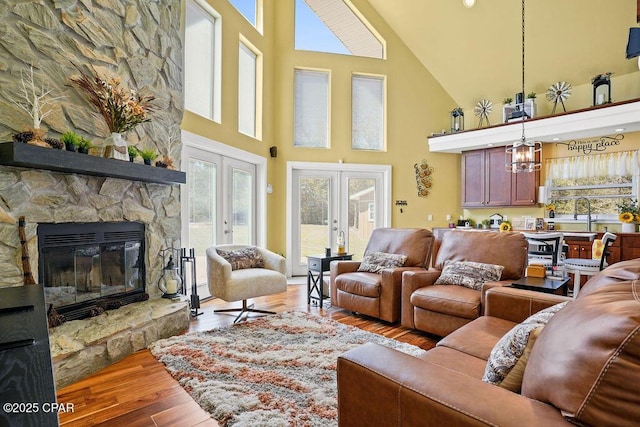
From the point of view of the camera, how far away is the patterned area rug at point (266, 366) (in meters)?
1.98

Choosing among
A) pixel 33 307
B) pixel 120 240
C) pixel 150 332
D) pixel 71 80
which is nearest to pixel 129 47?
pixel 71 80

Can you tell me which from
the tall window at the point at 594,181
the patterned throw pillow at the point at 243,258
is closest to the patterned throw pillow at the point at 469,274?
the patterned throw pillow at the point at 243,258

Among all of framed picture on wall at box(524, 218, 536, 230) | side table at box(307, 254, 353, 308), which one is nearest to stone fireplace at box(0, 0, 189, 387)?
side table at box(307, 254, 353, 308)

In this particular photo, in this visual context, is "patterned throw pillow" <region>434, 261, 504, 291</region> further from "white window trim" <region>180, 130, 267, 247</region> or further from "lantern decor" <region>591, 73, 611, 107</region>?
"lantern decor" <region>591, 73, 611, 107</region>

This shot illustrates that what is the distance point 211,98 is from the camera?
4820 mm

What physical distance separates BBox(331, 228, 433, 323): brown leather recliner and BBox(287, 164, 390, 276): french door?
2.15 m

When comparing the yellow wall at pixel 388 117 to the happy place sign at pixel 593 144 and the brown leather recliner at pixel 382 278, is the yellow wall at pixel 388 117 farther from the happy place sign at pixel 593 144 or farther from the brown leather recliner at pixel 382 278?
the brown leather recliner at pixel 382 278

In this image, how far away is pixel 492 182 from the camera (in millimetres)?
6570

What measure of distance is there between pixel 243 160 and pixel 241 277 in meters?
2.34

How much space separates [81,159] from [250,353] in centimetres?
195

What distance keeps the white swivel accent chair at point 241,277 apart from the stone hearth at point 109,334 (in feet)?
1.31

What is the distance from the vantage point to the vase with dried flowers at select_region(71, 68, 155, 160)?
9.61 feet

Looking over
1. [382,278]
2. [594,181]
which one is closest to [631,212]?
[594,181]

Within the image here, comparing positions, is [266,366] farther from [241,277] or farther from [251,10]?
[251,10]
